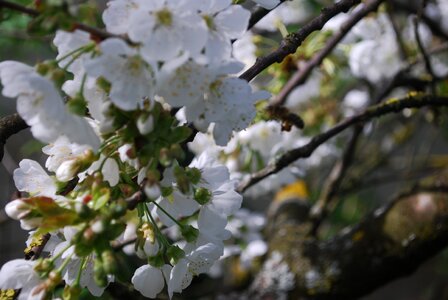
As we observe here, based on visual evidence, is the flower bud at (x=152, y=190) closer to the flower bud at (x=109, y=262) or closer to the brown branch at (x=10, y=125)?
the flower bud at (x=109, y=262)

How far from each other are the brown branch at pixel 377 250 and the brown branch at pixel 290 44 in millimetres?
743

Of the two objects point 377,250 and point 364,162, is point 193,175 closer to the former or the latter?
point 377,250

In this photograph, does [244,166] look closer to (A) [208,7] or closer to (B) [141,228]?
(B) [141,228]

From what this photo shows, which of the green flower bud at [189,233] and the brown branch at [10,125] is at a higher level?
the brown branch at [10,125]

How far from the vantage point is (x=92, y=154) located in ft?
2.42

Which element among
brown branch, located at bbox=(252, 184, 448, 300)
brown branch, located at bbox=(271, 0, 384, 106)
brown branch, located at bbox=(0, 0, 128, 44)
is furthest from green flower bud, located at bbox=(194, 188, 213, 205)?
brown branch, located at bbox=(252, 184, 448, 300)

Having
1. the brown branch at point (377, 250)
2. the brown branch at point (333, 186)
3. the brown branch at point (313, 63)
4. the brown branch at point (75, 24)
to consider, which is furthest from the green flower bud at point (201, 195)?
the brown branch at point (333, 186)

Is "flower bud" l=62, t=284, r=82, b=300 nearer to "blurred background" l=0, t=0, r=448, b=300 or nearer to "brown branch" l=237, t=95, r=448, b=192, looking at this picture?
"brown branch" l=237, t=95, r=448, b=192

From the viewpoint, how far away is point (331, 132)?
128 centimetres

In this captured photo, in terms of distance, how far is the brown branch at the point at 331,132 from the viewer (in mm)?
1245

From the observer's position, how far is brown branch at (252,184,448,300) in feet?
4.94

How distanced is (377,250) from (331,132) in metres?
0.42

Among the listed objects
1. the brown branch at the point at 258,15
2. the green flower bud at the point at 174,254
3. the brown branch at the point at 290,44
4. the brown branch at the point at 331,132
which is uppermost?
the brown branch at the point at 290,44

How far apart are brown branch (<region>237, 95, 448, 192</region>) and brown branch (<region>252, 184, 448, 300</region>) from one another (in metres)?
0.36
